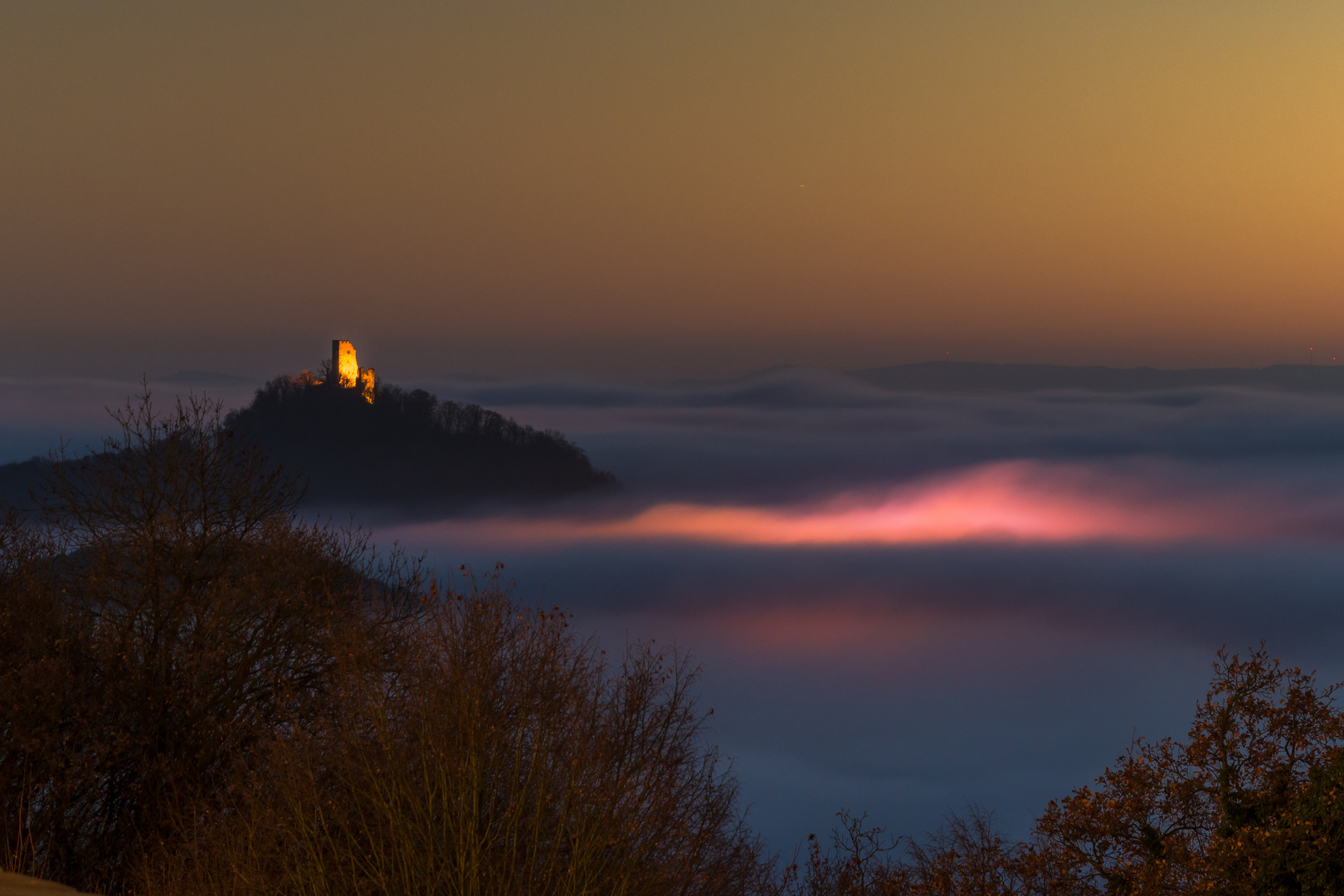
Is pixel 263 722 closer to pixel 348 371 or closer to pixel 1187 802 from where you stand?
pixel 1187 802

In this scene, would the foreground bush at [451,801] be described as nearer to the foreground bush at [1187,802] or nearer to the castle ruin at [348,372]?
the foreground bush at [1187,802]

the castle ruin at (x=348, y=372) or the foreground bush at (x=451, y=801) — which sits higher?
the castle ruin at (x=348, y=372)

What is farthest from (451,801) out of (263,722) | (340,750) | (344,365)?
(344,365)

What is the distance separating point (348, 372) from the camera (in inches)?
5984

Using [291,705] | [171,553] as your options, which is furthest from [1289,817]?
[171,553]

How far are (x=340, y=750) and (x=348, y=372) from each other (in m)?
143

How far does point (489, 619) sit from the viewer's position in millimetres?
20562

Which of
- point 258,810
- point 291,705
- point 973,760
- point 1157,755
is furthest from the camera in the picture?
point 973,760

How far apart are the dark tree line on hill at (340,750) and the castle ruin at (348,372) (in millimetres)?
124189

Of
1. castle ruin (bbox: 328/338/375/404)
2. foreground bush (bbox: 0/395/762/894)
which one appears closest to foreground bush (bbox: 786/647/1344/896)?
foreground bush (bbox: 0/395/762/894)

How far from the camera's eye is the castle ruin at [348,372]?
14525cm

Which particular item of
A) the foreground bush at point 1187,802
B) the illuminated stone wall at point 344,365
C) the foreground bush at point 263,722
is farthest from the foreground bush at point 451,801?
the illuminated stone wall at point 344,365

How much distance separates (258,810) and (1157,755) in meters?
18.2

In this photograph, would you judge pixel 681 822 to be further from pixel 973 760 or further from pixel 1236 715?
pixel 973 760
